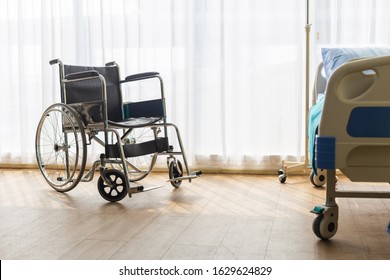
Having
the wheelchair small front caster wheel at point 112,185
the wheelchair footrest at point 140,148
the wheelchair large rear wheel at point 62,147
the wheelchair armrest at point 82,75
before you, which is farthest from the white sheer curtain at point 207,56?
the wheelchair small front caster wheel at point 112,185

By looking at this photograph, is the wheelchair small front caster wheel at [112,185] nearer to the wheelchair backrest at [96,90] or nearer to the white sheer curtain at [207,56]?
the wheelchair backrest at [96,90]

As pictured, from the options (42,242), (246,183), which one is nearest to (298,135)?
(246,183)

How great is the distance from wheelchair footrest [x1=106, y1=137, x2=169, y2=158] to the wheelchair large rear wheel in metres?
0.17

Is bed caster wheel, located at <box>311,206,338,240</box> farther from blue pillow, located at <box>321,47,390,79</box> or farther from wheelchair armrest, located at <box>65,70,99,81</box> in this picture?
wheelchair armrest, located at <box>65,70,99,81</box>

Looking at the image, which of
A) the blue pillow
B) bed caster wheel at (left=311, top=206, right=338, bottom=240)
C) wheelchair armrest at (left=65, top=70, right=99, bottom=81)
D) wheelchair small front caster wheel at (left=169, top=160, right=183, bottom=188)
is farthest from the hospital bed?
wheelchair armrest at (left=65, top=70, right=99, bottom=81)

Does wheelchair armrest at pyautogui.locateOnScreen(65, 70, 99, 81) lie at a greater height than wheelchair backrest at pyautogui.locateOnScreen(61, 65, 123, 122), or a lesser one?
greater

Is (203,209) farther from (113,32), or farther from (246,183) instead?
(113,32)

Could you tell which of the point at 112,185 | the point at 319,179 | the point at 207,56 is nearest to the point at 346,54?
the point at 319,179

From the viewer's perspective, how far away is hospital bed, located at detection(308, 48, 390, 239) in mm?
1729

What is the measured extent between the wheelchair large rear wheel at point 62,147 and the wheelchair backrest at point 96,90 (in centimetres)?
12

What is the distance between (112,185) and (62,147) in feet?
1.50

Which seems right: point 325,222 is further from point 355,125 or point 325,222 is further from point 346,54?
point 346,54

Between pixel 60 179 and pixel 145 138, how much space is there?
811 millimetres

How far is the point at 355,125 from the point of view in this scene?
1.75 meters
